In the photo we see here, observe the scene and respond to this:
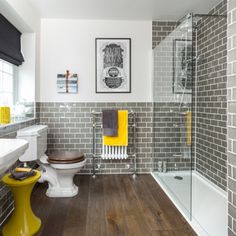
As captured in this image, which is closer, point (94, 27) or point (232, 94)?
point (232, 94)

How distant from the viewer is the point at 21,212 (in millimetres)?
2055

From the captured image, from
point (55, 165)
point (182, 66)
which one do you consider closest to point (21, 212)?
point (55, 165)

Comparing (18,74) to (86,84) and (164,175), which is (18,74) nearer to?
(86,84)

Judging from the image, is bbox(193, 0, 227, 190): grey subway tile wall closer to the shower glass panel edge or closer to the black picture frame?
the shower glass panel edge

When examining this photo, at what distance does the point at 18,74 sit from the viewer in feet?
10.9

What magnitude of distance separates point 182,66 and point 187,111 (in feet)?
1.96

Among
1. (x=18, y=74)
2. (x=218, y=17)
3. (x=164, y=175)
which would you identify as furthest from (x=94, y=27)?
(x=164, y=175)

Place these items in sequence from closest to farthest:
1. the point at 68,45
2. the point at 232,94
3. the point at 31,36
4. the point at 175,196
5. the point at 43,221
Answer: the point at 232,94
the point at 43,221
the point at 175,196
the point at 31,36
the point at 68,45

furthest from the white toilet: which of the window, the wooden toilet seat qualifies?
the window

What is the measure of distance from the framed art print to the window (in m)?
1.22

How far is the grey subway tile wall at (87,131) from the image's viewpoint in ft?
12.1

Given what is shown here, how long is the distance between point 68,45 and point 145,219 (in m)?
2.73

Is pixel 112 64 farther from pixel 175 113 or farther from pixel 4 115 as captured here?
pixel 4 115

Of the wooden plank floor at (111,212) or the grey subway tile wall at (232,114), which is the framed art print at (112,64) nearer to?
the wooden plank floor at (111,212)
